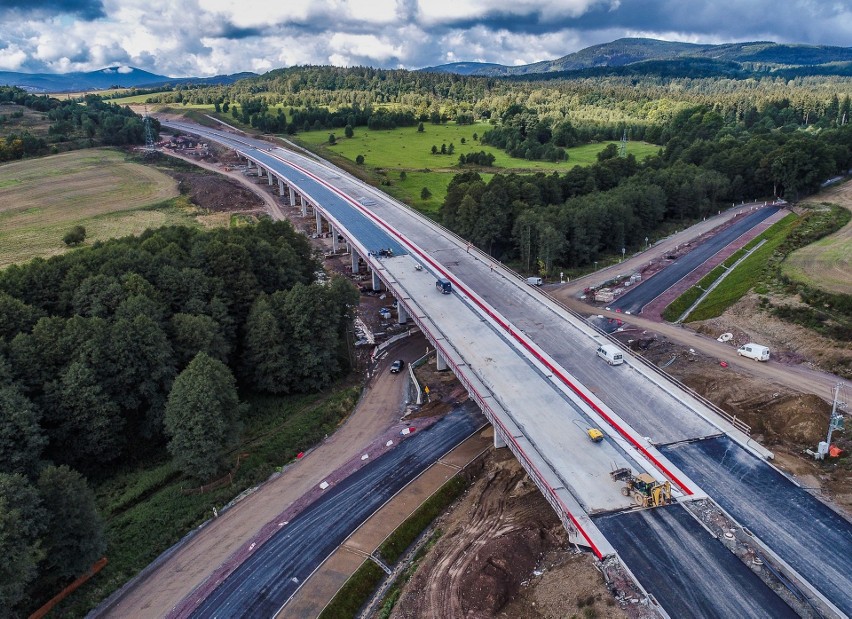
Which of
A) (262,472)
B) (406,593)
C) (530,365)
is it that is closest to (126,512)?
(262,472)

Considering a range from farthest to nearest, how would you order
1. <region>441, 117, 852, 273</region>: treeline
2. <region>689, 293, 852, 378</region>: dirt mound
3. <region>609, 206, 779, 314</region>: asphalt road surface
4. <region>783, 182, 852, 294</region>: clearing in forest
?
<region>441, 117, 852, 273</region>: treeline < <region>609, 206, 779, 314</region>: asphalt road surface < <region>783, 182, 852, 294</region>: clearing in forest < <region>689, 293, 852, 378</region>: dirt mound

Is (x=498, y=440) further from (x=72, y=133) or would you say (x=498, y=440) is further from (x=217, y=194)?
(x=72, y=133)

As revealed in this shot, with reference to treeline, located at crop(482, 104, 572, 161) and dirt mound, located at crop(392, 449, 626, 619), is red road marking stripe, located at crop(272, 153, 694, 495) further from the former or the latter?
treeline, located at crop(482, 104, 572, 161)

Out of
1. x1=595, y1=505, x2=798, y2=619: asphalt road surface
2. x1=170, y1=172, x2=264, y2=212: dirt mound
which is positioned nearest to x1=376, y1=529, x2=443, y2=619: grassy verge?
x1=595, y1=505, x2=798, y2=619: asphalt road surface

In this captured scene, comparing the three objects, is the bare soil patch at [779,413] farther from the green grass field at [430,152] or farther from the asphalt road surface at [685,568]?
the green grass field at [430,152]

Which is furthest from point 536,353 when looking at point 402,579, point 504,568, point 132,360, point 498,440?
point 132,360

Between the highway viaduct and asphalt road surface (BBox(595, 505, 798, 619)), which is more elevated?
the highway viaduct
